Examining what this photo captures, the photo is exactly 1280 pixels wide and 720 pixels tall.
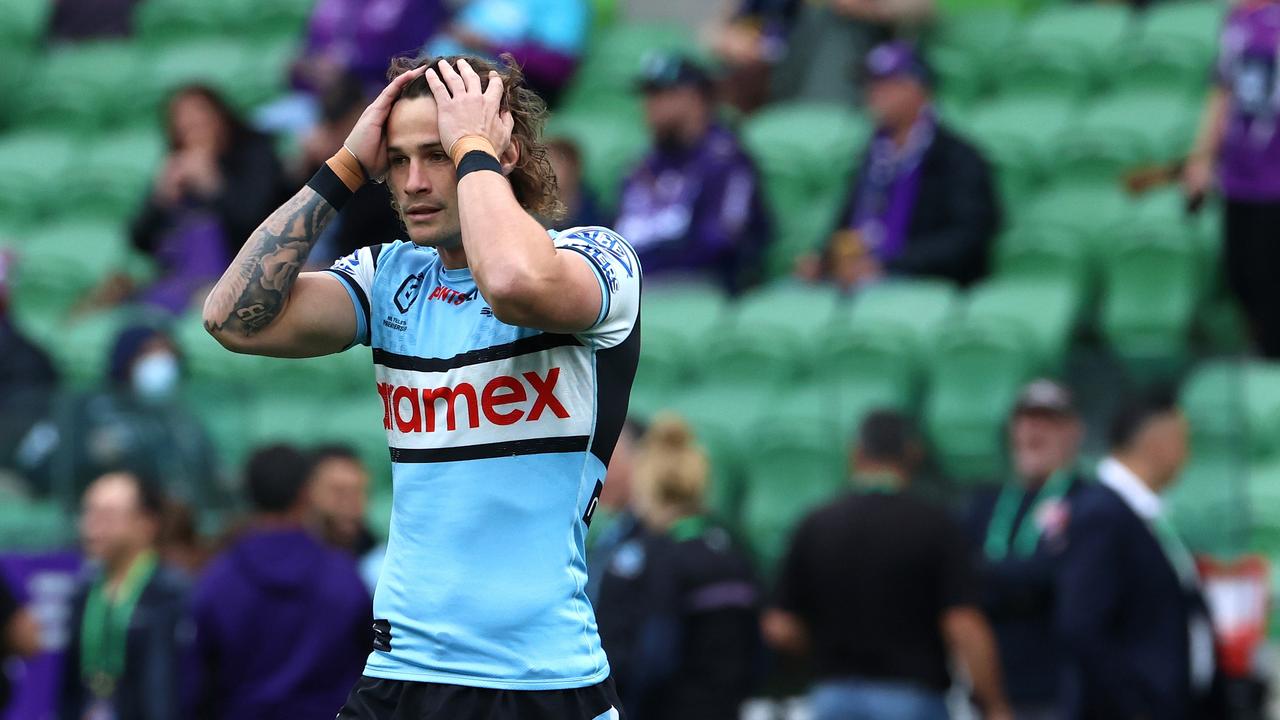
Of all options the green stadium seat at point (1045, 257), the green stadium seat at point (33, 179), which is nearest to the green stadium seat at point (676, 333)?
the green stadium seat at point (1045, 257)

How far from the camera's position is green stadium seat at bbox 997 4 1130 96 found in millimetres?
10797

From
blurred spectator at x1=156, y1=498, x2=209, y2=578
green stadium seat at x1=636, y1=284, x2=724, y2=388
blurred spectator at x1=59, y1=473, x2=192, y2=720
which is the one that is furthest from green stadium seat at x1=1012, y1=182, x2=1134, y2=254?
blurred spectator at x1=59, y1=473, x2=192, y2=720

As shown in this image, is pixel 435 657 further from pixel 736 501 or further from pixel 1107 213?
pixel 1107 213

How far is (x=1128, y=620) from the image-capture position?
6.91m

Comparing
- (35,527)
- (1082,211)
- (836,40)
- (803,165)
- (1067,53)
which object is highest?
(836,40)

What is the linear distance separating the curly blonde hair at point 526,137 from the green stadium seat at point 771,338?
17.2ft

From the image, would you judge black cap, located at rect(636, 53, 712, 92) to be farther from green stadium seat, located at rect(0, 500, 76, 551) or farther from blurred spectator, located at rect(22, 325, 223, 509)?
green stadium seat, located at rect(0, 500, 76, 551)

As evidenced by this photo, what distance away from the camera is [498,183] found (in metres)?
3.40

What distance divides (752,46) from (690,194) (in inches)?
79.0

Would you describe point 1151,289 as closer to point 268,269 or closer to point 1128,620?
point 1128,620

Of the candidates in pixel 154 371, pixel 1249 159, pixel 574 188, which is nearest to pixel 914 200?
Result: pixel 1249 159

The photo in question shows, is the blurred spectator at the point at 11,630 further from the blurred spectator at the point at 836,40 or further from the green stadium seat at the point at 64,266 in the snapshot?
the blurred spectator at the point at 836,40

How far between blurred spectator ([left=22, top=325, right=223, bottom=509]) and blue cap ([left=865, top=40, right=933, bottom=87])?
146 inches

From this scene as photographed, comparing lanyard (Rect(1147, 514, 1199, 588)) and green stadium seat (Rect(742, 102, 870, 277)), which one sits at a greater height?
green stadium seat (Rect(742, 102, 870, 277))
